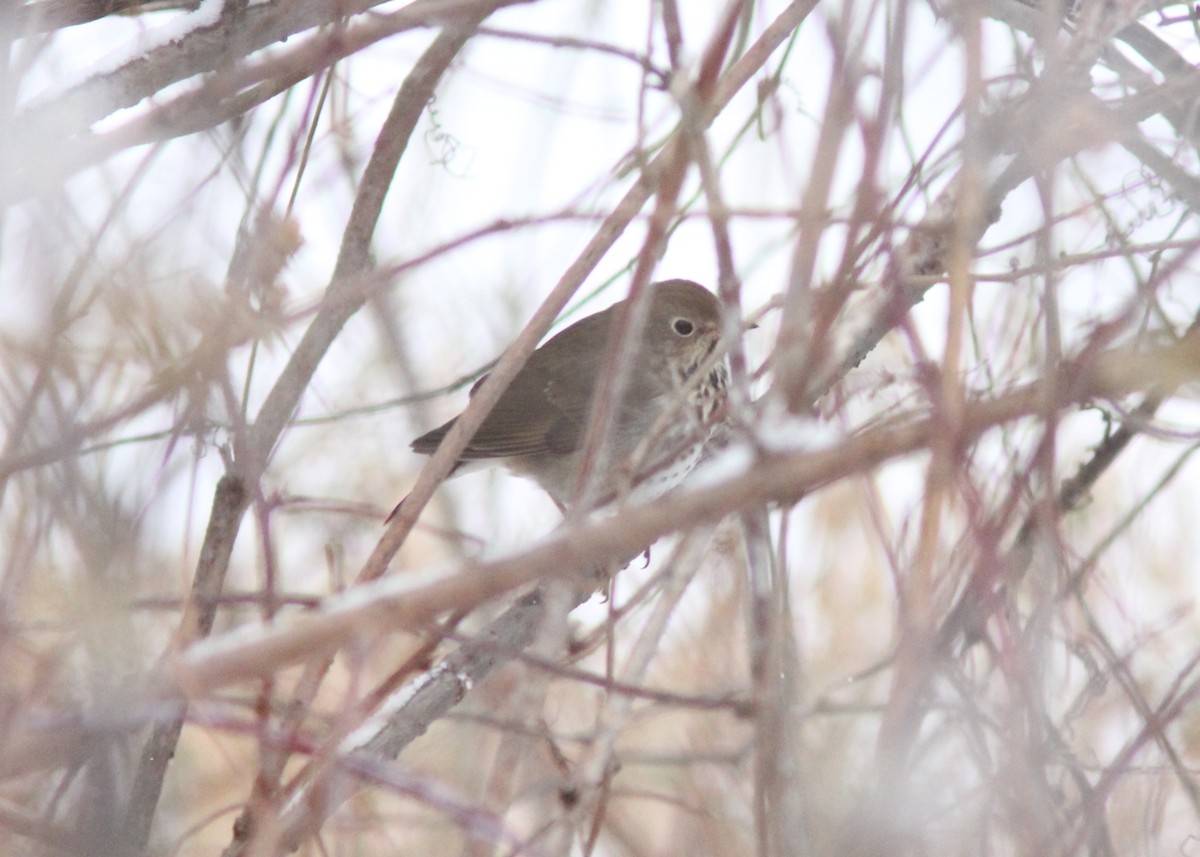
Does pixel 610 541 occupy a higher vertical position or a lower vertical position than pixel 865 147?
lower

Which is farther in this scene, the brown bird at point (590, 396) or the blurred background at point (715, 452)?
the brown bird at point (590, 396)

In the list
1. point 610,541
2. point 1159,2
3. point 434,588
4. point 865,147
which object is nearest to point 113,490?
point 434,588

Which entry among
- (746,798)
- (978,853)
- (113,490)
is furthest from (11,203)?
(746,798)

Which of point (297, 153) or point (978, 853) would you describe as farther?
point (297, 153)

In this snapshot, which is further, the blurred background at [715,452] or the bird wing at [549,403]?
the bird wing at [549,403]

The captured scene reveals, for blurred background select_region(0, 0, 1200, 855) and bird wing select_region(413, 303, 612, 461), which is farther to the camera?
bird wing select_region(413, 303, 612, 461)

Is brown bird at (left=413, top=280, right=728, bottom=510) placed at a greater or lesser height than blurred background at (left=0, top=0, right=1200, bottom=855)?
greater

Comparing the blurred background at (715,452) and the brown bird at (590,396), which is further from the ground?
→ the brown bird at (590,396)

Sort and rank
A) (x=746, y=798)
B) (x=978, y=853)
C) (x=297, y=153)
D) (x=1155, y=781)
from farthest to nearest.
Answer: (x=746, y=798) < (x=1155, y=781) < (x=297, y=153) < (x=978, y=853)

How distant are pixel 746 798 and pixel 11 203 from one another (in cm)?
223

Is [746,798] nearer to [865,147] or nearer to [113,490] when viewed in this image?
[113,490]

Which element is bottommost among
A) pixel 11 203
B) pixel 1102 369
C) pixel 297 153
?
pixel 1102 369

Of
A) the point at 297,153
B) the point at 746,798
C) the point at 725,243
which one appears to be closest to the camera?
the point at 725,243

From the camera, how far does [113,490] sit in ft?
6.00
